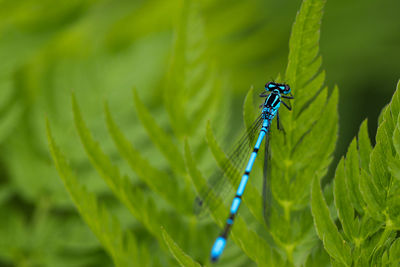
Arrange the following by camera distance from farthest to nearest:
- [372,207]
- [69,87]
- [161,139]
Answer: [69,87], [161,139], [372,207]

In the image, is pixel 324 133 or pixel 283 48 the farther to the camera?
pixel 283 48

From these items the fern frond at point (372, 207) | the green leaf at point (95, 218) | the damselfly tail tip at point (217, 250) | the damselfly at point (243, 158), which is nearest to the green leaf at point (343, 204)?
the fern frond at point (372, 207)

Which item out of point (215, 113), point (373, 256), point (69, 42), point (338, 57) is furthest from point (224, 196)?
point (338, 57)

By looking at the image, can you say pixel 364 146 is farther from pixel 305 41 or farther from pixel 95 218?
pixel 95 218

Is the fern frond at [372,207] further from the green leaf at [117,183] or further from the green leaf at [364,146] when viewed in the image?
the green leaf at [117,183]

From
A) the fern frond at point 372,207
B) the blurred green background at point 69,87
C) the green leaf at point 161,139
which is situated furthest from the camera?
the blurred green background at point 69,87

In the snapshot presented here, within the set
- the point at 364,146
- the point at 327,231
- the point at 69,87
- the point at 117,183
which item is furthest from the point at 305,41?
the point at 69,87

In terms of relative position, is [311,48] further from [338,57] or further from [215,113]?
[338,57]
